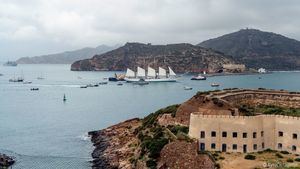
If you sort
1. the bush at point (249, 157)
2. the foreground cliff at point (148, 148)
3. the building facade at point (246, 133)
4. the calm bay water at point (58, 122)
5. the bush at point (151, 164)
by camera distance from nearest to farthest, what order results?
the foreground cliff at point (148, 148)
the bush at point (249, 157)
the bush at point (151, 164)
the building facade at point (246, 133)
the calm bay water at point (58, 122)

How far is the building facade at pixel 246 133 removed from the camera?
184ft

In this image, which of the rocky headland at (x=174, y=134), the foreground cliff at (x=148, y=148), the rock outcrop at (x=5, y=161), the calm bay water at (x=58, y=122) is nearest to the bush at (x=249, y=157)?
the rocky headland at (x=174, y=134)

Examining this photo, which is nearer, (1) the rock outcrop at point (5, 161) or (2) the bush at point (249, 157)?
(2) the bush at point (249, 157)

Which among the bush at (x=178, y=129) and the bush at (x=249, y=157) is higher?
the bush at (x=178, y=129)

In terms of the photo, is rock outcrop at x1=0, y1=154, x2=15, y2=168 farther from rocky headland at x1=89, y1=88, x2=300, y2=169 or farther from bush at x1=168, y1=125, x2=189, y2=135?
bush at x1=168, y1=125, x2=189, y2=135

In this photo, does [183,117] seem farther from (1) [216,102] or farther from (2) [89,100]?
(2) [89,100]

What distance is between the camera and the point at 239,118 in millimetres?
56156

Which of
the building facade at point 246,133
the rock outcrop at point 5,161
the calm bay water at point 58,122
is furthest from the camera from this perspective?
the calm bay water at point 58,122

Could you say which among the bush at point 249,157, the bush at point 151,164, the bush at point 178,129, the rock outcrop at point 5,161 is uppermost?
the bush at point 178,129

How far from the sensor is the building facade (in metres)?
56.0

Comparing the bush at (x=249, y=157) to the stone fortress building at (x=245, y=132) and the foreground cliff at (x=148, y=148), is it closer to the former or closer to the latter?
the stone fortress building at (x=245, y=132)

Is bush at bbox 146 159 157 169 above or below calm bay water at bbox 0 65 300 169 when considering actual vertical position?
above

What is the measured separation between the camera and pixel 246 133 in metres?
55.9

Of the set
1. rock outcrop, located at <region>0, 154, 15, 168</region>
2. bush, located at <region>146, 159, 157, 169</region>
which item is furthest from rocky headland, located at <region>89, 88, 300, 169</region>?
rock outcrop, located at <region>0, 154, 15, 168</region>
